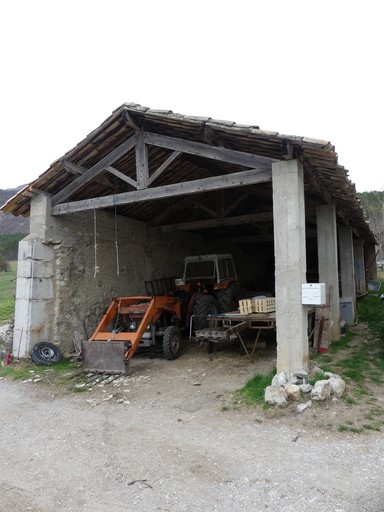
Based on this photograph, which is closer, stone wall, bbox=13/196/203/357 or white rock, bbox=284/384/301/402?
white rock, bbox=284/384/301/402

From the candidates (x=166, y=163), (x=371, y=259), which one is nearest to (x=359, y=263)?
(x=371, y=259)

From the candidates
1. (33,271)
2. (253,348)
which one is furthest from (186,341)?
(33,271)

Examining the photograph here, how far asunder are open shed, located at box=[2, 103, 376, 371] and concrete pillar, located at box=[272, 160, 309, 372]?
0.01 metres

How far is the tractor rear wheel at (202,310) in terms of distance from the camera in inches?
311

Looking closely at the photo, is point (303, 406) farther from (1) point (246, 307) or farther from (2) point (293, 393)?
(1) point (246, 307)

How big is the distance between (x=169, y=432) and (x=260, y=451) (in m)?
1.06

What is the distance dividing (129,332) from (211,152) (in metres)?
3.70

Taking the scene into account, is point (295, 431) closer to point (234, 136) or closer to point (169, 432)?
point (169, 432)

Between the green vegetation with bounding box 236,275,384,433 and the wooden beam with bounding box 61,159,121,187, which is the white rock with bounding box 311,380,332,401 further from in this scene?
the wooden beam with bounding box 61,159,121,187

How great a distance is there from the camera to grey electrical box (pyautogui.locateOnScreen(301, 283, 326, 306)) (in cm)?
504

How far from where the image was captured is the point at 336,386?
4602mm

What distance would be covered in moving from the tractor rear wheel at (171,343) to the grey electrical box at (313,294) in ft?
9.88

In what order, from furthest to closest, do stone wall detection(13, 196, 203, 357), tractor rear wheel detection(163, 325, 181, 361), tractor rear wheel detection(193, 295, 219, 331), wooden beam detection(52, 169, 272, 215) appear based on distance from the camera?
1. tractor rear wheel detection(193, 295, 219, 331)
2. stone wall detection(13, 196, 203, 357)
3. tractor rear wheel detection(163, 325, 181, 361)
4. wooden beam detection(52, 169, 272, 215)

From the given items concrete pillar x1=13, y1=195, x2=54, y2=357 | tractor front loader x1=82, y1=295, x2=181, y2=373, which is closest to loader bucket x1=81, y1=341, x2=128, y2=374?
tractor front loader x1=82, y1=295, x2=181, y2=373
